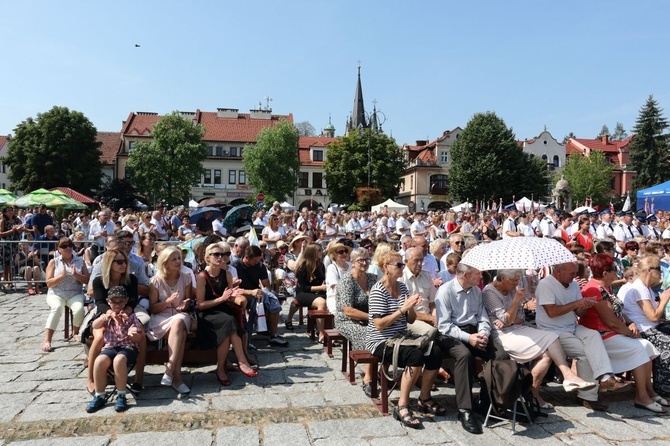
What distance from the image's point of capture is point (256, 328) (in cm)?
741

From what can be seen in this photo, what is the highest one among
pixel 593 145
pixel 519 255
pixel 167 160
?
pixel 593 145

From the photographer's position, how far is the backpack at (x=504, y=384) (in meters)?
4.69

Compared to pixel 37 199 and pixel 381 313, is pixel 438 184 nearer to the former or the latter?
pixel 37 199

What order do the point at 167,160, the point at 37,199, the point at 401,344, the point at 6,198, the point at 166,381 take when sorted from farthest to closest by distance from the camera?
the point at 167,160, the point at 6,198, the point at 37,199, the point at 166,381, the point at 401,344

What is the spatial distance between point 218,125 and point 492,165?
126ft

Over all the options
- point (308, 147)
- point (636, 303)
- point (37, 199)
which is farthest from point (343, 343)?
point (308, 147)

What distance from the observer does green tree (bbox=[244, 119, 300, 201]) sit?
55781mm

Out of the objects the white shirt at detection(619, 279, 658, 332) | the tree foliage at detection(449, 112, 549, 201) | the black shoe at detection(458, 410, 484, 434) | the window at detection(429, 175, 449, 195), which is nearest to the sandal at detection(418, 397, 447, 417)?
the black shoe at detection(458, 410, 484, 434)

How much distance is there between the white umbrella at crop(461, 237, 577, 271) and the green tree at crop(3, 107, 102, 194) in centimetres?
5233

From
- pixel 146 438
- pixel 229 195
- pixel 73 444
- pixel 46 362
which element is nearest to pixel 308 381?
pixel 146 438

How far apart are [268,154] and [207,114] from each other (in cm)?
2236

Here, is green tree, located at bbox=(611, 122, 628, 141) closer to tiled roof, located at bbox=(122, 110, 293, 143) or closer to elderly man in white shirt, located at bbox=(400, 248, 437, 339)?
tiled roof, located at bbox=(122, 110, 293, 143)

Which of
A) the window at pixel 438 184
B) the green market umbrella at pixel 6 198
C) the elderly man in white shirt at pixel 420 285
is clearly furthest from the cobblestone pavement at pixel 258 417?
the window at pixel 438 184

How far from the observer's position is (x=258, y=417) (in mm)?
4852
